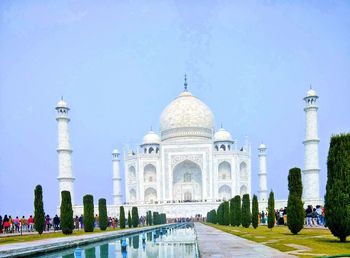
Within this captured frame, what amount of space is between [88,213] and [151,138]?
28336mm

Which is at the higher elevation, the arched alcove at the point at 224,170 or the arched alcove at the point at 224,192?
the arched alcove at the point at 224,170

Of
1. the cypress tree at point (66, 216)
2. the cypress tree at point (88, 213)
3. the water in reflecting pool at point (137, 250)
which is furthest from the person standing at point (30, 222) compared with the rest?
the water in reflecting pool at point (137, 250)

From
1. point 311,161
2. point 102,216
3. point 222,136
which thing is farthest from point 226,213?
point 222,136

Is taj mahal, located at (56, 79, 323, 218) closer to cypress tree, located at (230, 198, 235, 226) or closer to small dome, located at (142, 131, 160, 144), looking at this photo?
small dome, located at (142, 131, 160, 144)

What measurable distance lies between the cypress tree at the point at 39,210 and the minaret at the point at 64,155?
1963 cm

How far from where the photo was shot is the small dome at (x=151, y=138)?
154 feet

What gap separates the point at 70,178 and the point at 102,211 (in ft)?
52.1

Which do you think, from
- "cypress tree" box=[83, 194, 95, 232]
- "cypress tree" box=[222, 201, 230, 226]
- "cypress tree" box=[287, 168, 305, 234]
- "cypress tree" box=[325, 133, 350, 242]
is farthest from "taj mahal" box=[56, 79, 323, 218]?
"cypress tree" box=[325, 133, 350, 242]

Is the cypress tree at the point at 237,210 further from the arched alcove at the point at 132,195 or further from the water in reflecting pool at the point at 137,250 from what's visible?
the arched alcove at the point at 132,195

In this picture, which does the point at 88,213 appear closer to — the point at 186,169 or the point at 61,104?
the point at 61,104

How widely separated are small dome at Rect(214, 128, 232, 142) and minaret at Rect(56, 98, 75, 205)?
15.3 meters

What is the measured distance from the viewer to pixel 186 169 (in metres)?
44.7

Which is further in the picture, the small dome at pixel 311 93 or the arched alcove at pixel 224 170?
the arched alcove at pixel 224 170

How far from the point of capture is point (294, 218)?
41.3ft
